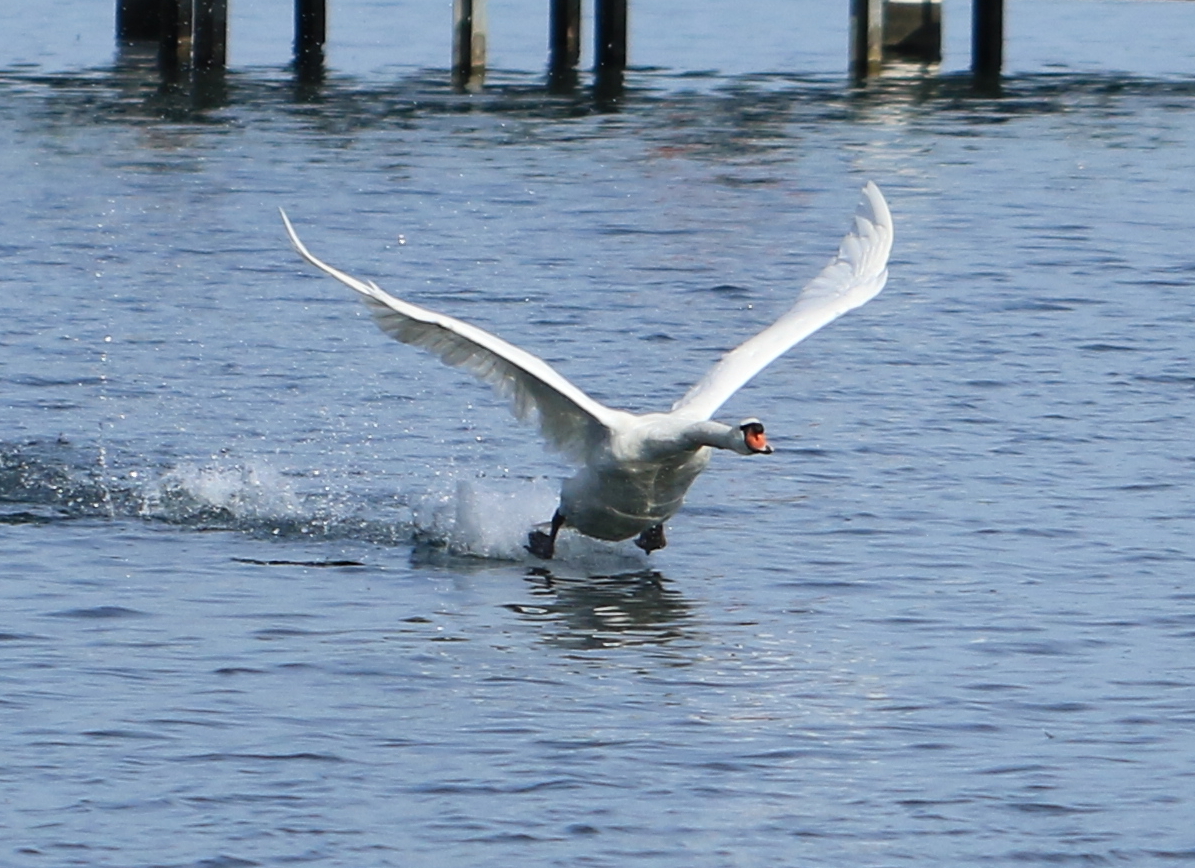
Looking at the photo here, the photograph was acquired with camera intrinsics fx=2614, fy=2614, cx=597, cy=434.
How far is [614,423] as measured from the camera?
40.3 ft

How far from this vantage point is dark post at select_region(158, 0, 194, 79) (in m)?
36.9

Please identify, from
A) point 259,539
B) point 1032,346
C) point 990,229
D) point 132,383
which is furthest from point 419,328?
point 990,229

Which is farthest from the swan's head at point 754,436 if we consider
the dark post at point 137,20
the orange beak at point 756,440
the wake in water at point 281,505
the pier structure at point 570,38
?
the dark post at point 137,20

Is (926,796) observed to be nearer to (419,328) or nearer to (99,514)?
(419,328)

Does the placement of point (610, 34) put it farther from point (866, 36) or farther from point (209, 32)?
point (209, 32)

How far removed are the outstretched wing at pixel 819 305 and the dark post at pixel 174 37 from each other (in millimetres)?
24409

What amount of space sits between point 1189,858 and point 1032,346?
10361mm

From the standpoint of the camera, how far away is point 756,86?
38.7m

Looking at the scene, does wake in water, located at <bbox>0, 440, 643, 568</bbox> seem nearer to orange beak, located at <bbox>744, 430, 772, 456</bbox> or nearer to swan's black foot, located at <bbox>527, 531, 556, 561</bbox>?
swan's black foot, located at <bbox>527, 531, 556, 561</bbox>

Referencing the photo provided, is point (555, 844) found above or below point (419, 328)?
below

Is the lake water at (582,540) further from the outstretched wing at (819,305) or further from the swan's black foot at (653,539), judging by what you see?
the outstretched wing at (819,305)

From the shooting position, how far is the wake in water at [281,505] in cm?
1354

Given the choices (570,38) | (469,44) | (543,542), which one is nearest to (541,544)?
(543,542)

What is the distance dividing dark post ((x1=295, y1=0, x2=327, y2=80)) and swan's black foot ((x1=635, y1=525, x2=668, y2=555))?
2711 centimetres
